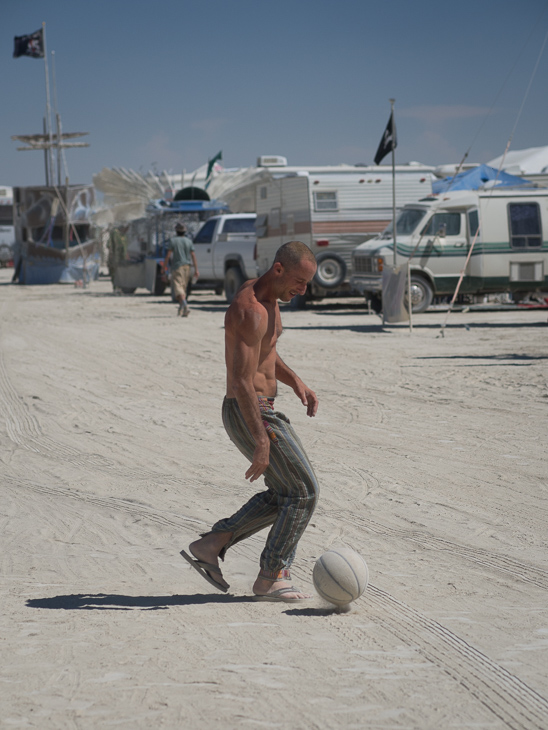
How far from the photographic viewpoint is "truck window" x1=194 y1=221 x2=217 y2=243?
79.6 feet

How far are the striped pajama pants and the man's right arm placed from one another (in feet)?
0.34

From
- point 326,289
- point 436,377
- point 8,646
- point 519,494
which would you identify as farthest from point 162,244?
point 8,646

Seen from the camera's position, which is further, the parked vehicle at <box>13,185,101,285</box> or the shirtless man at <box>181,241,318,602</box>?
the parked vehicle at <box>13,185,101,285</box>

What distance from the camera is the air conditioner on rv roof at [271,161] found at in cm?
3291

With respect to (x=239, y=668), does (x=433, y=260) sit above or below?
above

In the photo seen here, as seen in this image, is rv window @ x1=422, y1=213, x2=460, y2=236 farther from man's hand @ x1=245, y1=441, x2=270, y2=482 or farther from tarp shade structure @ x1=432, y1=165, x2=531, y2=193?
man's hand @ x1=245, y1=441, x2=270, y2=482

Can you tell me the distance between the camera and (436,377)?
1103cm

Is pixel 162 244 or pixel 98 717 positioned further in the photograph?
pixel 162 244

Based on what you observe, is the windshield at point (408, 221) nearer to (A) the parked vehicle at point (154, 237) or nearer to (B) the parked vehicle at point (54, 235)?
(A) the parked vehicle at point (154, 237)

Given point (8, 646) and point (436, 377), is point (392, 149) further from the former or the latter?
point (8, 646)

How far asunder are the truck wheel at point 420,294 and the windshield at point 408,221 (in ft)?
3.39

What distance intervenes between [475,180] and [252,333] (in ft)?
70.2

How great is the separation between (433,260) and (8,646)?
608 inches

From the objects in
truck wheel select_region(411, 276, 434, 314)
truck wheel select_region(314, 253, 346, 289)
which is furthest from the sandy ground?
truck wheel select_region(314, 253, 346, 289)
